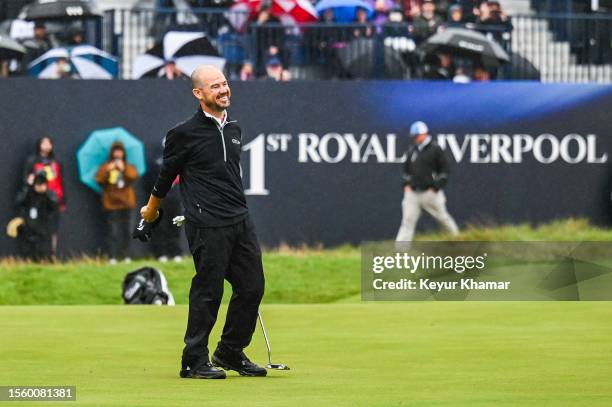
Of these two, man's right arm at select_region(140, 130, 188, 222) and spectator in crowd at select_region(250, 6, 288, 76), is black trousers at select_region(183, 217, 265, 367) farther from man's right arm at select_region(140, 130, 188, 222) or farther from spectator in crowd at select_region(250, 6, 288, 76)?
spectator in crowd at select_region(250, 6, 288, 76)

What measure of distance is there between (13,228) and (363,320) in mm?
8609

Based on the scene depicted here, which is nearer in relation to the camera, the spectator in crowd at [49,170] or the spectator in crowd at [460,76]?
the spectator in crowd at [49,170]

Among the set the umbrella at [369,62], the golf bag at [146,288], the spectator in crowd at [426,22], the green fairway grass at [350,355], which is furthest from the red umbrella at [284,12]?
the green fairway grass at [350,355]

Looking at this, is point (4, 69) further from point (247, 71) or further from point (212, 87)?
point (212, 87)

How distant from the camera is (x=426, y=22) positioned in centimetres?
2481

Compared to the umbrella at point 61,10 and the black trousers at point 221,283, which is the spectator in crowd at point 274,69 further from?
the black trousers at point 221,283

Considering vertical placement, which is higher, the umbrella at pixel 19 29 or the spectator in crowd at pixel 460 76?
the umbrella at pixel 19 29

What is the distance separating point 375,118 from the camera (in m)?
24.8

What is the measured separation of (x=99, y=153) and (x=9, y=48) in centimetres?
202

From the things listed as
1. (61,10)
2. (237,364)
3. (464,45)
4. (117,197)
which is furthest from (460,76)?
(237,364)

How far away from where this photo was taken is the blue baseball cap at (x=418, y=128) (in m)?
24.8

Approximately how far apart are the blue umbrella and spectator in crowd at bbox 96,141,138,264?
12.8 ft

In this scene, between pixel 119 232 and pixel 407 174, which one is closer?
pixel 119 232

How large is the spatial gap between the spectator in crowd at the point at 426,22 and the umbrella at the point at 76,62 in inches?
185
